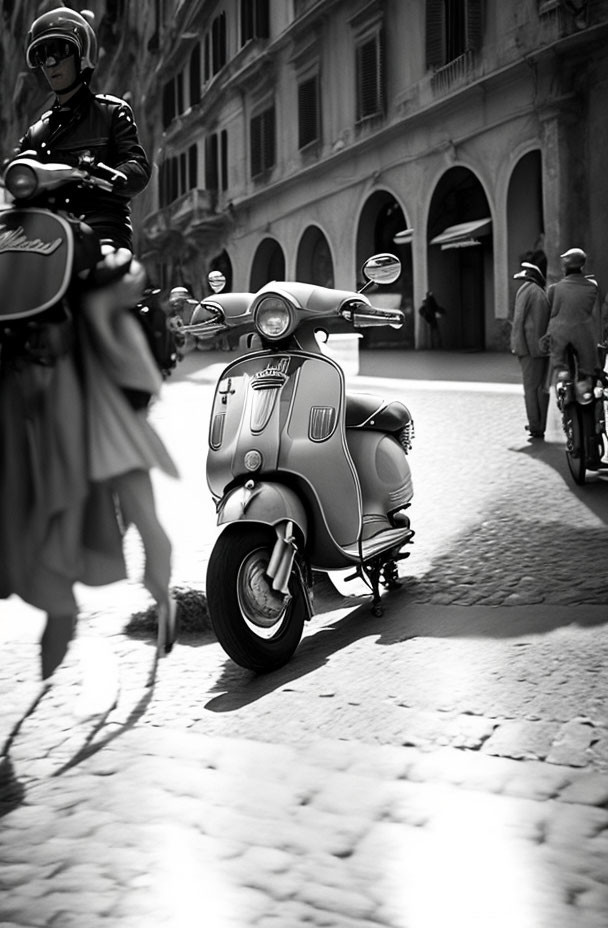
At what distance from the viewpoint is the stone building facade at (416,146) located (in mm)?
10016

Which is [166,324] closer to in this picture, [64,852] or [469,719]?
[64,852]

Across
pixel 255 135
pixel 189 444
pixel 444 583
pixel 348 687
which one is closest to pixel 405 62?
Result: pixel 255 135

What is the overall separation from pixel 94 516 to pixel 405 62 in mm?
12276

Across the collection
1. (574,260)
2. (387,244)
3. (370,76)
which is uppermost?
(370,76)

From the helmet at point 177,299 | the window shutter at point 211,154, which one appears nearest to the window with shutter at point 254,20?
the window shutter at point 211,154

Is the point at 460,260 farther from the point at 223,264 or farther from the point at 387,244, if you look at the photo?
the point at 223,264

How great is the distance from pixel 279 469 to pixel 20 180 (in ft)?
6.97

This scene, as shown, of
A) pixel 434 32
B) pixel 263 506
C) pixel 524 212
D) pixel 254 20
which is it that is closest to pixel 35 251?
pixel 263 506

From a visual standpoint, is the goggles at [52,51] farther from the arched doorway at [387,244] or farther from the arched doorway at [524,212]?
the arched doorway at [387,244]

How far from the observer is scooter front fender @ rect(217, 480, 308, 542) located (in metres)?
3.06

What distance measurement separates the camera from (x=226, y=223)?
9508 mm

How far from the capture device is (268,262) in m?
14.1

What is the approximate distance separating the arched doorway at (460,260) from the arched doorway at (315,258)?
1.50 meters

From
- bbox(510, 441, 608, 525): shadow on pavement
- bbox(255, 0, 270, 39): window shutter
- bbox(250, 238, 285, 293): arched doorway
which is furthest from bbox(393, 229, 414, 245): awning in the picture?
bbox(255, 0, 270, 39): window shutter
